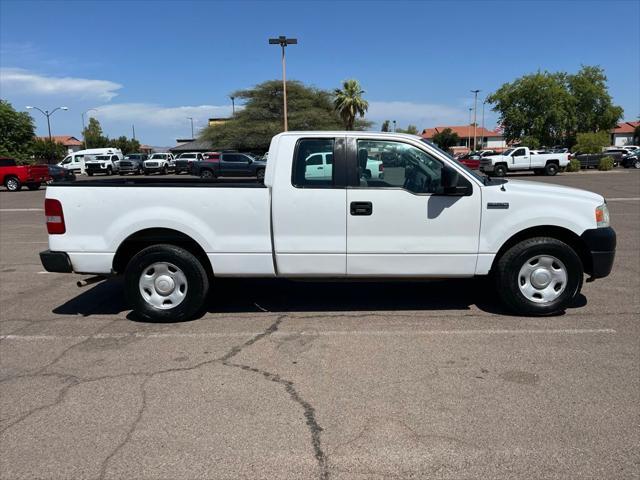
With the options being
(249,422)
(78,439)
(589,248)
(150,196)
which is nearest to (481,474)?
(249,422)

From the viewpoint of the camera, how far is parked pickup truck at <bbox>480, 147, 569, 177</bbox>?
115 feet

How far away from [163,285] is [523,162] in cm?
3423

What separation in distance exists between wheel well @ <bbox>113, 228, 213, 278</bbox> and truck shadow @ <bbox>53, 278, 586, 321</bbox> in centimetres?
64

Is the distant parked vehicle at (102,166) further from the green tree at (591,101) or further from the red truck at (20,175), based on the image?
the green tree at (591,101)

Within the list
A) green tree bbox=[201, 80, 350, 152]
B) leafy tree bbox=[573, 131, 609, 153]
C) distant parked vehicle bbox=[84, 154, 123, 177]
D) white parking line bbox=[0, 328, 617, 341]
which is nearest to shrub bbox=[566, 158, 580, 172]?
leafy tree bbox=[573, 131, 609, 153]

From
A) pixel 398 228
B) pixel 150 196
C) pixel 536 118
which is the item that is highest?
pixel 536 118

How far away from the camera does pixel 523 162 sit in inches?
1389

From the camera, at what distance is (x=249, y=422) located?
3328mm

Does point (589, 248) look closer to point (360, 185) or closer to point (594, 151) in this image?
point (360, 185)

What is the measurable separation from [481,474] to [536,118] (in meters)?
66.3

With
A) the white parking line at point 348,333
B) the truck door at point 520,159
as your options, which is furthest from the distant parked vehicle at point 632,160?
the white parking line at point 348,333

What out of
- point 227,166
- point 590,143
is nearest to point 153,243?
point 227,166

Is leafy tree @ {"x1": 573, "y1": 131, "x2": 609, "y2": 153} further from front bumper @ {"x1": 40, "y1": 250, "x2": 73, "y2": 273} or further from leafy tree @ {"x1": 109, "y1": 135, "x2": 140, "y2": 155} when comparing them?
leafy tree @ {"x1": 109, "y1": 135, "x2": 140, "y2": 155}

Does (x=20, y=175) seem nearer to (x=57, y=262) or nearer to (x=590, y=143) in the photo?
(x=57, y=262)
